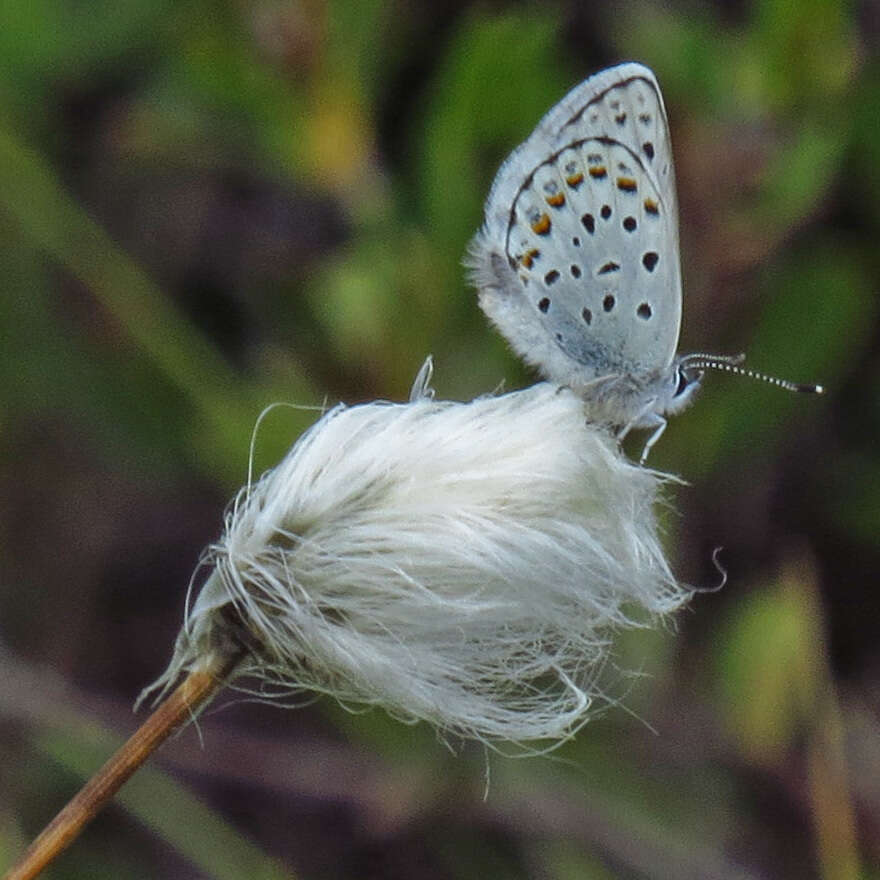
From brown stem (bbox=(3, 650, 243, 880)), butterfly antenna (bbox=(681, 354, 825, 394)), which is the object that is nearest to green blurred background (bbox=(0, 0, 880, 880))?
butterfly antenna (bbox=(681, 354, 825, 394))

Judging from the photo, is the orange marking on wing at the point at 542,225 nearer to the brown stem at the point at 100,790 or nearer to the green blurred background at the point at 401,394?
the green blurred background at the point at 401,394

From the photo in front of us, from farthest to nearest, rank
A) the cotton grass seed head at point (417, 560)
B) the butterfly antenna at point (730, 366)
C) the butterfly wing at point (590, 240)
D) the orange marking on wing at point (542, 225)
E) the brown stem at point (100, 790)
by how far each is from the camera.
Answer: the butterfly antenna at point (730, 366) < the orange marking on wing at point (542, 225) < the butterfly wing at point (590, 240) < the cotton grass seed head at point (417, 560) < the brown stem at point (100, 790)

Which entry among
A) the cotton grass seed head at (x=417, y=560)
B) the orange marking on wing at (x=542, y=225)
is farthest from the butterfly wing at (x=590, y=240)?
the cotton grass seed head at (x=417, y=560)

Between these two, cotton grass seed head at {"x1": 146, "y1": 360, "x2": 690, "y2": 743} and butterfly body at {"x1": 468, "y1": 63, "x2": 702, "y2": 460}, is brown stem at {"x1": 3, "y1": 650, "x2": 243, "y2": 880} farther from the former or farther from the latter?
butterfly body at {"x1": 468, "y1": 63, "x2": 702, "y2": 460}

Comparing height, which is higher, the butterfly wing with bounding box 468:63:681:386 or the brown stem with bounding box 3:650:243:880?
the brown stem with bounding box 3:650:243:880

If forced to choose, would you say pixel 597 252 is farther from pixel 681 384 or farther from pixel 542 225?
pixel 681 384

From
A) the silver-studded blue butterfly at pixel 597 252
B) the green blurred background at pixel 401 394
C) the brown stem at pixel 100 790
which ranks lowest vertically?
the green blurred background at pixel 401 394

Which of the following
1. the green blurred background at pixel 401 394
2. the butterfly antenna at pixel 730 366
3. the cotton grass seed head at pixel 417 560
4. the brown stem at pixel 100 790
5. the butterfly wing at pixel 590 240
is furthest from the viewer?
the green blurred background at pixel 401 394

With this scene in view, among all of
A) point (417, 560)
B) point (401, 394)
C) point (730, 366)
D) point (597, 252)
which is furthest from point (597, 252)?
point (401, 394)
